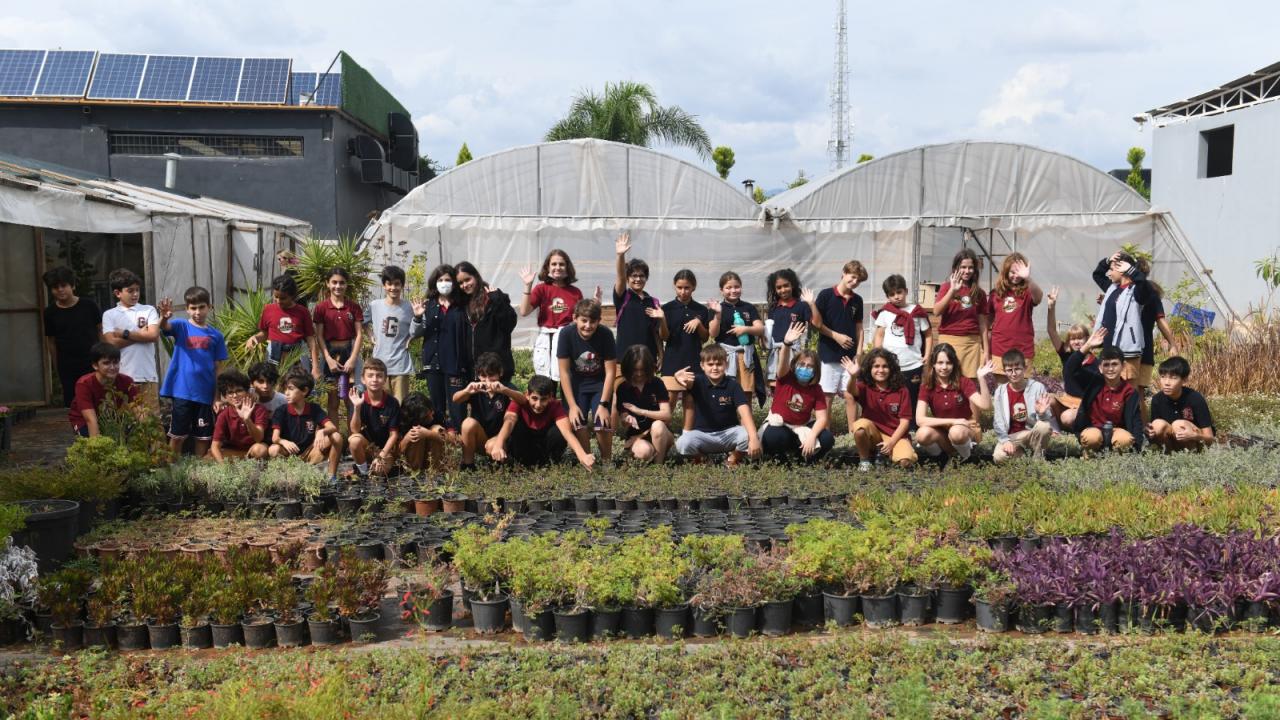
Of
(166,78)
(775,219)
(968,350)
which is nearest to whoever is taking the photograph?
(968,350)

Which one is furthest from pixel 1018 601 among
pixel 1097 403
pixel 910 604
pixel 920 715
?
pixel 1097 403

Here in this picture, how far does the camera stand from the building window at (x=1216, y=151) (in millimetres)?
22109

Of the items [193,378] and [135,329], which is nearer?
[193,378]

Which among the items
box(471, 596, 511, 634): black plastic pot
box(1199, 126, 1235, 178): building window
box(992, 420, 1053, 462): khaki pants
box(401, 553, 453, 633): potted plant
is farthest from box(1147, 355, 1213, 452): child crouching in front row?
box(1199, 126, 1235, 178): building window

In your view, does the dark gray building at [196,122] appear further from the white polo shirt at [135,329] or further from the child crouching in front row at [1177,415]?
the child crouching in front row at [1177,415]

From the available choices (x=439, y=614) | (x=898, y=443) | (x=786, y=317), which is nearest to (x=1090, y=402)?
(x=898, y=443)

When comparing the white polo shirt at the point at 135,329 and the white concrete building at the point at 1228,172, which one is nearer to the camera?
the white polo shirt at the point at 135,329

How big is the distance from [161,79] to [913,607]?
67.4 ft

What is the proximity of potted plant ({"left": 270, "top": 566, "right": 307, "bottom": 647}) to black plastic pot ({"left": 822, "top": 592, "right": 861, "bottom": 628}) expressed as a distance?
2518mm

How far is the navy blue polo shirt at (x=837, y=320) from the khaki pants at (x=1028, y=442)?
1.52m

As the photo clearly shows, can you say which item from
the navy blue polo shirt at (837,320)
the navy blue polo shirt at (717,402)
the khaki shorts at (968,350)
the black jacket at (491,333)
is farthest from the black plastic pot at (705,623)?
the khaki shorts at (968,350)

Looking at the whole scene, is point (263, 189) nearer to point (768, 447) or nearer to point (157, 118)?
point (157, 118)

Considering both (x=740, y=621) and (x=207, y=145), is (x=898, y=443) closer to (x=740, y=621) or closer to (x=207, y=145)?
(x=740, y=621)

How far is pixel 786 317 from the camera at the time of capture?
363 inches
